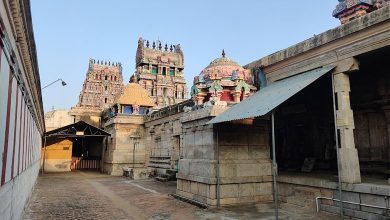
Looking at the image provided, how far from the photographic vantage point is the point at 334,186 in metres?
8.34

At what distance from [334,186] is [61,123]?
31.2 metres

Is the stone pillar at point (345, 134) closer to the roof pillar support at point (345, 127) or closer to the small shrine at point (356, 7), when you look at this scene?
the roof pillar support at point (345, 127)

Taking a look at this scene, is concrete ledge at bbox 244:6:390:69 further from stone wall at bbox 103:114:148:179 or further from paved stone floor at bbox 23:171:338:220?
stone wall at bbox 103:114:148:179

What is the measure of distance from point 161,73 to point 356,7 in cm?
4285

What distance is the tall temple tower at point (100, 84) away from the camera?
52062 mm

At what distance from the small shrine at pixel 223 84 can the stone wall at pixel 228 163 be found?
81cm

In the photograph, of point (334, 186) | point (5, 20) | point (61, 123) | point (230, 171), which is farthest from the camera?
point (61, 123)

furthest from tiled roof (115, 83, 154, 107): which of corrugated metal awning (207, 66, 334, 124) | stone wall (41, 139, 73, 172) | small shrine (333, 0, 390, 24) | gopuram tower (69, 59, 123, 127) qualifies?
gopuram tower (69, 59, 123, 127)

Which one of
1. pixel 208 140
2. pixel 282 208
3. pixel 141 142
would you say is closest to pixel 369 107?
pixel 282 208

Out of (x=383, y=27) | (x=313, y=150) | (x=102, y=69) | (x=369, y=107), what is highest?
(x=102, y=69)

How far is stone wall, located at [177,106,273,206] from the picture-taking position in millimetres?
9648

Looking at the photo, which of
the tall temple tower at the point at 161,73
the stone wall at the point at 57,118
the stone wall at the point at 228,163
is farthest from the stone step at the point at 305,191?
the tall temple tower at the point at 161,73

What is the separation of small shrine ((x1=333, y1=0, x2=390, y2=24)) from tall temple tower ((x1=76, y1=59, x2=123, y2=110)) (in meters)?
44.3

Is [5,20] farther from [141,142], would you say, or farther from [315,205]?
[141,142]
